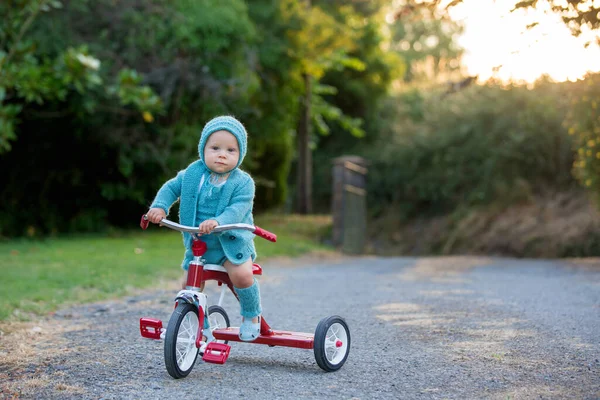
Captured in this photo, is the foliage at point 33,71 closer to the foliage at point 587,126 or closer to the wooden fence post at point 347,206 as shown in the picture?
the wooden fence post at point 347,206

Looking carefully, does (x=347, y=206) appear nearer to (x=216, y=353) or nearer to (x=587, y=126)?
(x=587, y=126)

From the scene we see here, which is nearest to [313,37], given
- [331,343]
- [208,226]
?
[331,343]

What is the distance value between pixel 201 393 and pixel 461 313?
10.8ft

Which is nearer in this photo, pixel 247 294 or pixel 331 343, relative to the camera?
pixel 247 294

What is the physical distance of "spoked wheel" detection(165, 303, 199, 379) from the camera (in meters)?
4.12

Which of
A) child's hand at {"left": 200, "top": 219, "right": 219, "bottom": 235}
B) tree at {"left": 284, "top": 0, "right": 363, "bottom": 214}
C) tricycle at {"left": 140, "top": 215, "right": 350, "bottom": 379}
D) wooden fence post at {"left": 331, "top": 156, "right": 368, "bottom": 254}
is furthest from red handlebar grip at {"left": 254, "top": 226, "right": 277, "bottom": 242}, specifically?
tree at {"left": 284, "top": 0, "right": 363, "bottom": 214}

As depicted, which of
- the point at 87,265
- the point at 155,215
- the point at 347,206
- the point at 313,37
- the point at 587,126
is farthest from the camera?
the point at 313,37

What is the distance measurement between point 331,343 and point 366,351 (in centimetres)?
54

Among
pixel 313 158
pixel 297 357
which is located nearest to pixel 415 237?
pixel 313 158

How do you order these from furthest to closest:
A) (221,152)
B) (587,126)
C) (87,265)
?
(587,126) → (87,265) → (221,152)

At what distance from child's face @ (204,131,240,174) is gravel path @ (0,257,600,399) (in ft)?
4.25

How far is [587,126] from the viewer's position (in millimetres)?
10703

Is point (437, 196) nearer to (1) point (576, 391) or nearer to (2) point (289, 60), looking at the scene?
(2) point (289, 60)

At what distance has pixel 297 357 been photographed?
500 cm
